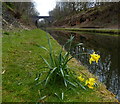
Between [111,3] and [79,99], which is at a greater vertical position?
[111,3]

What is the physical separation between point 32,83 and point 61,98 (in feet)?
3.17

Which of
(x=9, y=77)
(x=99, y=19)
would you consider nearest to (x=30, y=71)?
(x=9, y=77)

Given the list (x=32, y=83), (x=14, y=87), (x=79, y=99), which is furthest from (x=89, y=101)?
(x=14, y=87)

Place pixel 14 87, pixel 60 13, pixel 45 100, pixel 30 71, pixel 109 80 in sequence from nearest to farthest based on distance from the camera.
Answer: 1. pixel 45 100
2. pixel 14 87
3. pixel 30 71
4. pixel 109 80
5. pixel 60 13

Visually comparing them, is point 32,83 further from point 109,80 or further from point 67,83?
point 109,80

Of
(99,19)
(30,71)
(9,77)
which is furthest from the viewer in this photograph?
(99,19)

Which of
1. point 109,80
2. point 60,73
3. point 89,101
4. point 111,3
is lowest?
point 109,80

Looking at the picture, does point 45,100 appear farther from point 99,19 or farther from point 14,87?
point 99,19

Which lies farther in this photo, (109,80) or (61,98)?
(109,80)

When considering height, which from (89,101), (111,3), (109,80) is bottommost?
(109,80)

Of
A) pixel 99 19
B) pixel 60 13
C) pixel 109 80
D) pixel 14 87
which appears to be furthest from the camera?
pixel 60 13

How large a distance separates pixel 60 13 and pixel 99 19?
42486mm

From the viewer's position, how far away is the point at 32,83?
4.39 meters

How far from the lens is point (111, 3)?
4875cm
